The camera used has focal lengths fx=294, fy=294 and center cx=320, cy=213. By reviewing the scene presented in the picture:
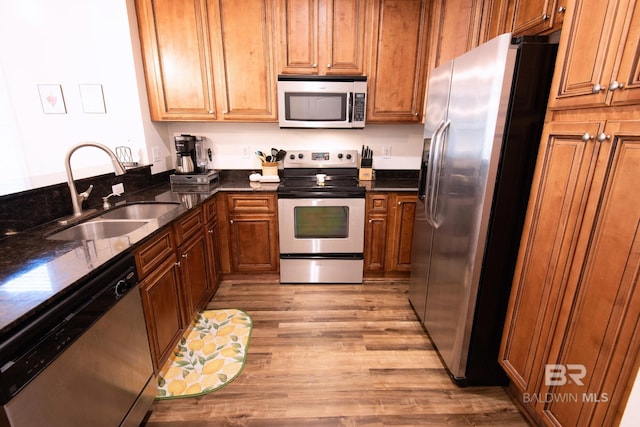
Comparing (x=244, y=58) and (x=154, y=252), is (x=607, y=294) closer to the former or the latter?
(x=154, y=252)

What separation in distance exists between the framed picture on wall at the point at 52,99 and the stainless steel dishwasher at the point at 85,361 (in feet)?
6.25

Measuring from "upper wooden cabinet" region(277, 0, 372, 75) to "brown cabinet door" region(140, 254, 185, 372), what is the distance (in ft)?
6.39

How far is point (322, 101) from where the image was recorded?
262cm

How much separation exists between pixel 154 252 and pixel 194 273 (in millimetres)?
631

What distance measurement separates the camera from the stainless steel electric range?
2.62 metres

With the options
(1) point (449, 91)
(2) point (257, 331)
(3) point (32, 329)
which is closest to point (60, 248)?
(3) point (32, 329)

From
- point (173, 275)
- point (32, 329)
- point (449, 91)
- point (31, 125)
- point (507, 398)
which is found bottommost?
point (507, 398)

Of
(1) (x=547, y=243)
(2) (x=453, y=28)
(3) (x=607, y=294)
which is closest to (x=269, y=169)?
(2) (x=453, y=28)

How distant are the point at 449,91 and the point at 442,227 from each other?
799 mm

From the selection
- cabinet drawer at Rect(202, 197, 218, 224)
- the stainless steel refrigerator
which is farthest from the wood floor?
cabinet drawer at Rect(202, 197, 218, 224)

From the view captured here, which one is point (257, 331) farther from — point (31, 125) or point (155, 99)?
point (31, 125)

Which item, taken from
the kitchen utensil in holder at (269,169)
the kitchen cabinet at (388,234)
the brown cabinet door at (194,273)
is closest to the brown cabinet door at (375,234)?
the kitchen cabinet at (388,234)

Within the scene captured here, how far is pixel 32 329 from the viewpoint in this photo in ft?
2.84

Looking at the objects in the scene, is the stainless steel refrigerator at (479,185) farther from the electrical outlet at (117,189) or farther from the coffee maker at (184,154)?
the electrical outlet at (117,189)
